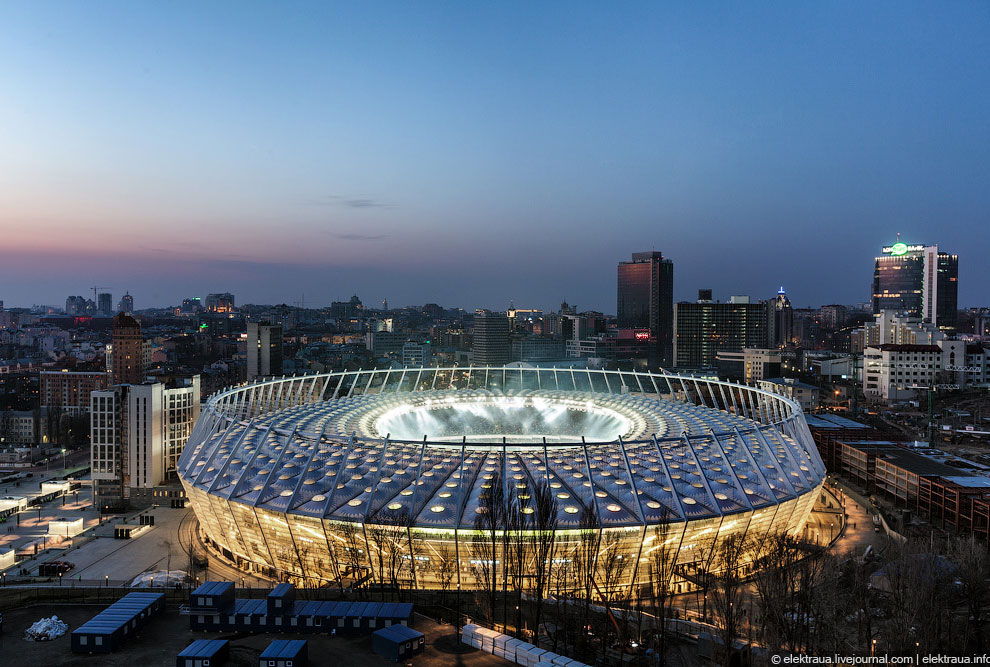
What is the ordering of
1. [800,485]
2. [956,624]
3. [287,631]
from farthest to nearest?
1. [800,485]
2. [956,624]
3. [287,631]

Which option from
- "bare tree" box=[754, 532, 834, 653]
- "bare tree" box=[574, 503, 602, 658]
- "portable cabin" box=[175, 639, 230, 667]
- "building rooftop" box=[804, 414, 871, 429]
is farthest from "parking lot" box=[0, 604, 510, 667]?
"building rooftop" box=[804, 414, 871, 429]

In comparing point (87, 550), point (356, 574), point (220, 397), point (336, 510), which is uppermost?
point (220, 397)

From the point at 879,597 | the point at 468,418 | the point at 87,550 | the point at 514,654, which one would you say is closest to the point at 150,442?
the point at 87,550

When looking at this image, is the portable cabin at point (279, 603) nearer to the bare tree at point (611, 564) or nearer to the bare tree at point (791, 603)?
the bare tree at point (611, 564)

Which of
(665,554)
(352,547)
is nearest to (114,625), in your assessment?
(352,547)

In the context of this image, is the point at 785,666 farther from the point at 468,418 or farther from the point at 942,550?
the point at 468,418

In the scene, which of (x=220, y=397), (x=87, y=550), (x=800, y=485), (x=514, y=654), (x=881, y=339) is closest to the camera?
(x=514, y=654)
